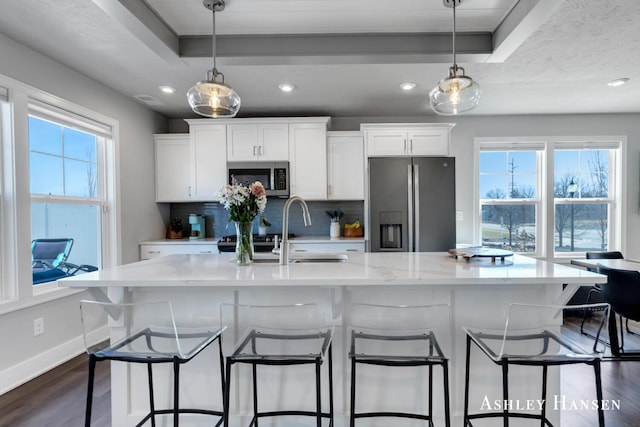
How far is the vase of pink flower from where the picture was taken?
1924 millimetres

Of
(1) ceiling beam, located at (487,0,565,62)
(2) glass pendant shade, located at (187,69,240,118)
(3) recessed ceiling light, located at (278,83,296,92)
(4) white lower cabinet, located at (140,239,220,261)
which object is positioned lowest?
(4) white lower cabinet, located at (140,239,220,261)

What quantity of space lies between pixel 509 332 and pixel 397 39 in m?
1.99

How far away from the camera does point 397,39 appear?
2395 millimetres

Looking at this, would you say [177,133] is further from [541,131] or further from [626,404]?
[626,404]

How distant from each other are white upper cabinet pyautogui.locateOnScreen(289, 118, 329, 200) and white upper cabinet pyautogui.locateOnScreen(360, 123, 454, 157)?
21.8 inches

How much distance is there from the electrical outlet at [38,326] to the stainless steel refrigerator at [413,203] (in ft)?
9.74

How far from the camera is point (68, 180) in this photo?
298cm

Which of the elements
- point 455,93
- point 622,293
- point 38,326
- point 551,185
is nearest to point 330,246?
point 455,93

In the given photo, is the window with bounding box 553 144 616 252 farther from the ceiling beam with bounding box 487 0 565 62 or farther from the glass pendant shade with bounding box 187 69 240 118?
the glass pendant shade with bounding box 187 69 240 118

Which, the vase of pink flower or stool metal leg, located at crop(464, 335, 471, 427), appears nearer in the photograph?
stool metal leg, located at crop(464, 335, 471, 427)

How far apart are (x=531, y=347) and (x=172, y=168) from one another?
156 inches

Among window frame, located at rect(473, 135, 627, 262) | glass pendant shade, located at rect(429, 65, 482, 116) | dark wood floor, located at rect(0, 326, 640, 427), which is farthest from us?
window frame, located at rect(473, 135, 627, 262)

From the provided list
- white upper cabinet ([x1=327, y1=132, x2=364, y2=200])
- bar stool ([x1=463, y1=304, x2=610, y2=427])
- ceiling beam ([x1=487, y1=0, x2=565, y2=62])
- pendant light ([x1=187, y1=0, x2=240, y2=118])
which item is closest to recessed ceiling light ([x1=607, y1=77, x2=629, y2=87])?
ceiling beam ([x1=487, y1=0, x2=565, y2=62])

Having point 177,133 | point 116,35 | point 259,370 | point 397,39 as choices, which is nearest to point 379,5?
point 397,39
